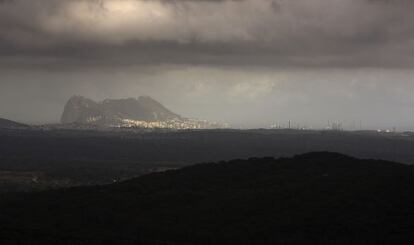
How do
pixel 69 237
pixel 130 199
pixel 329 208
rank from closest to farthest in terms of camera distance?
pixel 69 237 → pixel 329 208 → pixel 130 199

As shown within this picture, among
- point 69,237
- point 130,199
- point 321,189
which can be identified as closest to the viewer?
point 69,237

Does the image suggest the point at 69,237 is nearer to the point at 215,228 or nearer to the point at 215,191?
the point at 215,228

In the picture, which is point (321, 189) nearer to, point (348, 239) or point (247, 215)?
point (247, 215)

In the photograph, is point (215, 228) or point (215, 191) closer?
point (215, 228)

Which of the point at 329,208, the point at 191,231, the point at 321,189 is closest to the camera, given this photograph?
the point at 191,231

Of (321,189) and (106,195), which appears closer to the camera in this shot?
(321,189)

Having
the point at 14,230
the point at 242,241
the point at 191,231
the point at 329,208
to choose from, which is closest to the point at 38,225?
the point at 14,230
